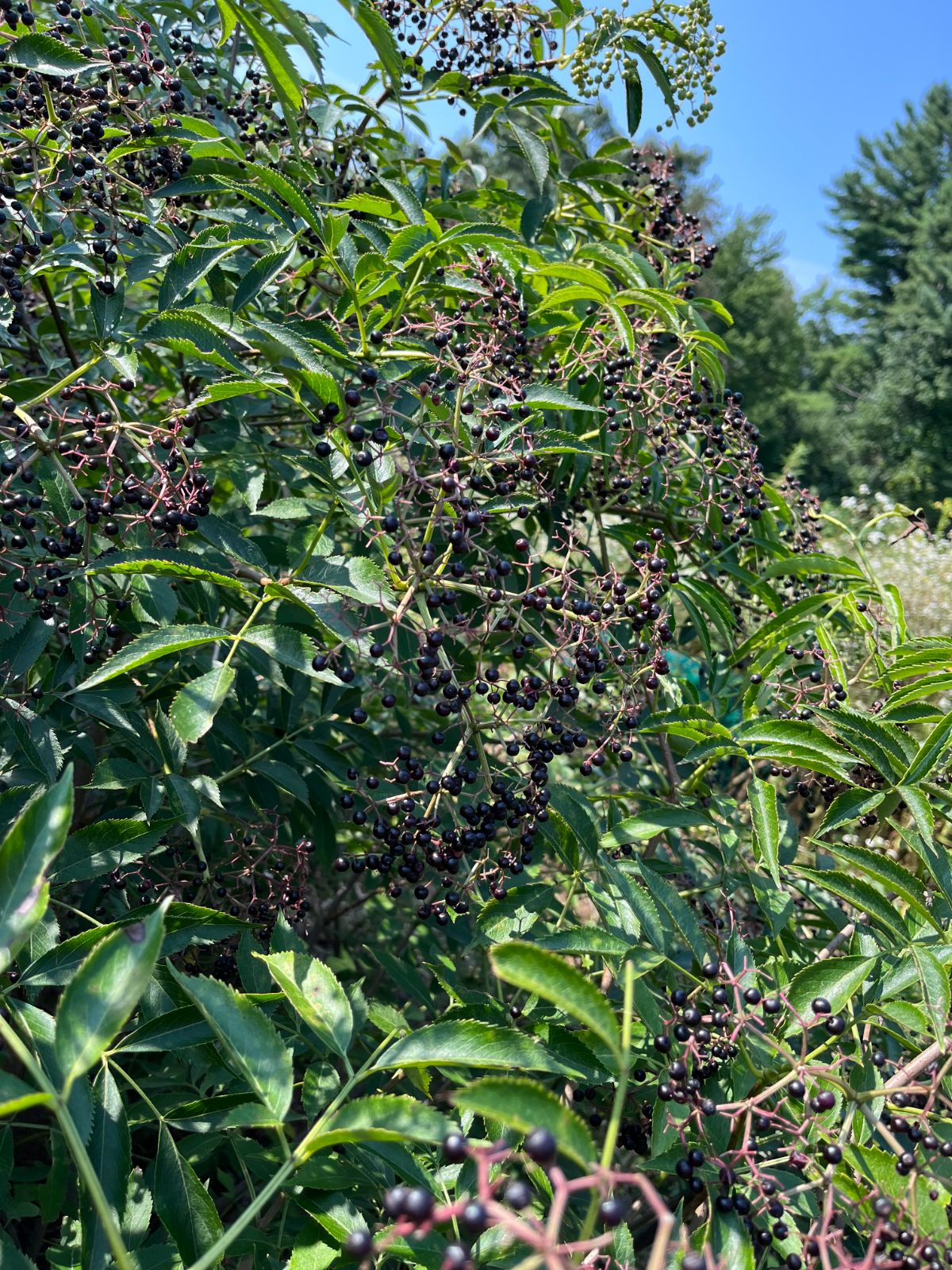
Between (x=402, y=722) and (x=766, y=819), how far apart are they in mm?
1318

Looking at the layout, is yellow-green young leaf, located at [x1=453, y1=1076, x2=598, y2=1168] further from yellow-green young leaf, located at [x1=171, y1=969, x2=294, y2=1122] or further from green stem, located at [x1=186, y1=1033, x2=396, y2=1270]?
yellow-green young leaf, located at [x1=171, y1=969, x2=294, y2=1122]

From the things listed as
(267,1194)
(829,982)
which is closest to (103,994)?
(267,1194)

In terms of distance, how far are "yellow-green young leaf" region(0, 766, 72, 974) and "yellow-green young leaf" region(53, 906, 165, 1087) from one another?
0.07m

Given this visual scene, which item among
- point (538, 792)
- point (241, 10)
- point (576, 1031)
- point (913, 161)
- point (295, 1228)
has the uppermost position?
point (913, 161)

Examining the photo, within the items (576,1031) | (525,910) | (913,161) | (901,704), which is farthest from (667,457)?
(913,161)

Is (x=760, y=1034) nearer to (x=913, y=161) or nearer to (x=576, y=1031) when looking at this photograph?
(x=576, y=1031)

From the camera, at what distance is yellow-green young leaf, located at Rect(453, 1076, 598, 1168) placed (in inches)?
28.0

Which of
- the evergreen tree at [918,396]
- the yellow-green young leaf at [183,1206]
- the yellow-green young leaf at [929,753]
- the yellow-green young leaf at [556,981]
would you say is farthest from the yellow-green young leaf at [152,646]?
the evergreen tree at [918,396]

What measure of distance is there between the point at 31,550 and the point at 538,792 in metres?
1.16

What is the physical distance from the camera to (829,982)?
1438mm

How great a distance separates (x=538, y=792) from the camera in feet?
5.28

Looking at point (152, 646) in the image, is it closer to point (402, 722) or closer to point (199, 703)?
point (199, 703)

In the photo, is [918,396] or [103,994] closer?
[103,994]

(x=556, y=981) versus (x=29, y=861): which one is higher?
(x=556, y=981)
